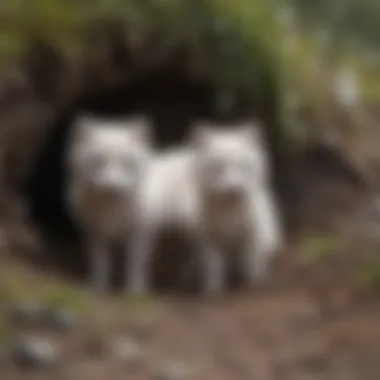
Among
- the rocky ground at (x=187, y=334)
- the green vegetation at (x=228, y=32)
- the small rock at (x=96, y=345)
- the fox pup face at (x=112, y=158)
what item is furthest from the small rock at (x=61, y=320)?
the green vegetation at (x=228, y=32)

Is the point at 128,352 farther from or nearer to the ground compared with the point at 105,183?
nearer to the ground

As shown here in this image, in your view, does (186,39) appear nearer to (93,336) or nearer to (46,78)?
(46,78)

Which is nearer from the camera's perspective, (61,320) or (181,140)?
(61,320)

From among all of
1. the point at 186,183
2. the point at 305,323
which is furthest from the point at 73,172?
the point at 305,323

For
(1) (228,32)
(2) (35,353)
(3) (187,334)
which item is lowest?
(2) (35,353)

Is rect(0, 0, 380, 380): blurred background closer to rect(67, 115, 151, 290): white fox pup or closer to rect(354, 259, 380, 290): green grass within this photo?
rect(354, 259, 380, 290): green grass

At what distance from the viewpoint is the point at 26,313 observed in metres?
4.77

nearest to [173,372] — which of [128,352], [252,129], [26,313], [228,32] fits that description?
[128,352]

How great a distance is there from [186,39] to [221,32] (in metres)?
0.23

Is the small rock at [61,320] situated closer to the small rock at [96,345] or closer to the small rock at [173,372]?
the small rock at [96,345]

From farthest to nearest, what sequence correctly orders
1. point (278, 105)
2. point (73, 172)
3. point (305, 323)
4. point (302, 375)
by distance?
point (278, 105) → point (73, 172) → point (305, 323) → point (302, 375)

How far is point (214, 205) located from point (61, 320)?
4.45 feet

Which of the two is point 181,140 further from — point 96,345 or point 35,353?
point 35,353

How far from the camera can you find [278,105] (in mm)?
6961
